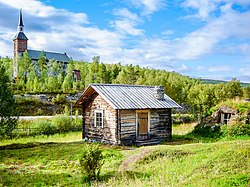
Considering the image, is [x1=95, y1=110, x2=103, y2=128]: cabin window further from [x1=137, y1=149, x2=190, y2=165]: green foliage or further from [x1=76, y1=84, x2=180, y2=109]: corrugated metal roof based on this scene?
[x1=137, y1=149, x2=190, y2=165]: green foliage

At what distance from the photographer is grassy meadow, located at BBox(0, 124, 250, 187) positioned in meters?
9.87

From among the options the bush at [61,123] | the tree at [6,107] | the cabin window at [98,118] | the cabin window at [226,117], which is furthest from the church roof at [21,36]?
the cabin window at [226,117]

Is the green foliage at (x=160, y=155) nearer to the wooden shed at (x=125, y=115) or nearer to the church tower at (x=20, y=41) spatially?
the wooden shed at (x=125, y=115)

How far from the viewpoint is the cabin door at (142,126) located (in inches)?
845

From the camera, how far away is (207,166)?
440 inches

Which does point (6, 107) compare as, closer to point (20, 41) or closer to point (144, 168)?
point (144, 168)

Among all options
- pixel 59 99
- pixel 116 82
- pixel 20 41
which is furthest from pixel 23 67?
pixel 116 82

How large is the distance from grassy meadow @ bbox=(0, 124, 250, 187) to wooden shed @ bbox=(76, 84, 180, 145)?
3.62 meters

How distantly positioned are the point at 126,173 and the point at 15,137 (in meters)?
16.8

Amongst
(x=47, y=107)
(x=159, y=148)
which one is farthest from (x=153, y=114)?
(x=47, y=107)

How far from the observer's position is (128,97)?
22.0m

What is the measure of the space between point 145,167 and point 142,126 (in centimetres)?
889

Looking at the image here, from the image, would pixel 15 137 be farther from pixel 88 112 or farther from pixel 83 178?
pixel 83 178

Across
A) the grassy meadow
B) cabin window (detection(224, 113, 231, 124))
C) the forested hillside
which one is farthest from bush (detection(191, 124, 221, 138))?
the forested hillside
